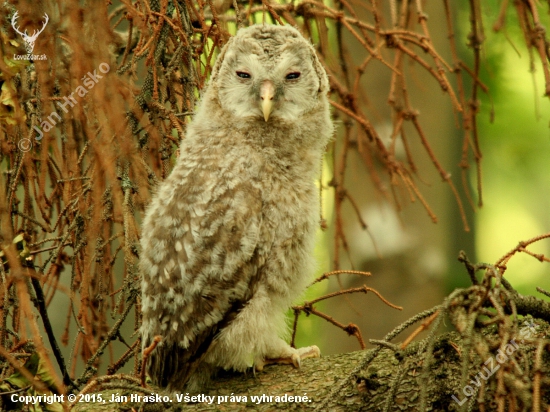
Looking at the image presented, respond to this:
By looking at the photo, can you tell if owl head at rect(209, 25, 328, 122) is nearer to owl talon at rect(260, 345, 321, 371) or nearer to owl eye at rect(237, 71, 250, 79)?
owl eye at rect(237, 71, 250, 79)

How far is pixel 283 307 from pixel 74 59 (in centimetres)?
155

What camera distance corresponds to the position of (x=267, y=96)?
2549 millimetres

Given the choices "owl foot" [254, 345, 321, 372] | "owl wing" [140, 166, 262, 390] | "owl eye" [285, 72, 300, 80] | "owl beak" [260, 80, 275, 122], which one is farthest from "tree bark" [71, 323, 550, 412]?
"owl eye" [285, 72, 300, 80]

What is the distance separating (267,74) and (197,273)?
0.91 meters

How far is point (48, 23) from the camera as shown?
4.68 ft

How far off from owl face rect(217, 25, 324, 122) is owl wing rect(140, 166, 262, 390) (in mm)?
414

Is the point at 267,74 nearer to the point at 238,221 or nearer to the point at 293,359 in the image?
the point at 238,221

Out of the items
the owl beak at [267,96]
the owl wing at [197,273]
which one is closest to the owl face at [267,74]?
the owl beak at [267,96]

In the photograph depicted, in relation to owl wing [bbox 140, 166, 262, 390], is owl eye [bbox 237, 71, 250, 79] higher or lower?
higher

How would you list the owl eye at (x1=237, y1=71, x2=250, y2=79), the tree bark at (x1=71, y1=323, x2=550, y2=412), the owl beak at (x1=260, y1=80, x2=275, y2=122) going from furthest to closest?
the owl eye at (x1=237, y1=71, x2=250, y2=79)
the owl beak at (x1=260, y1=80, x2=275, y2=122)
the tree bark at (x1=71, y1=323, x2=550, y2=412)

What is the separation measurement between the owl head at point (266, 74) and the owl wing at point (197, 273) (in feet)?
1.35

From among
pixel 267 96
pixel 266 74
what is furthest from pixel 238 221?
pixel 266 74

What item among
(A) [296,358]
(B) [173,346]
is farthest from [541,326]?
(B) [173,346]

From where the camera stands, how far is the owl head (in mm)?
2617
